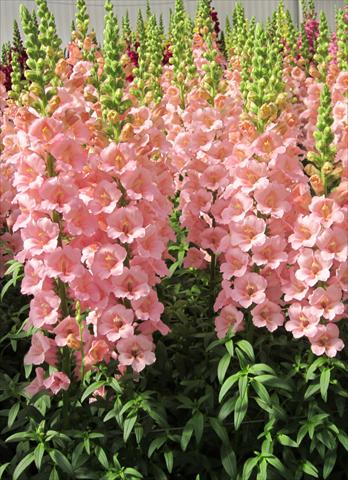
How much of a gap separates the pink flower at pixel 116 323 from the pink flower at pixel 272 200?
35.0 inches

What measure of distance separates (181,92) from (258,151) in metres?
1.70

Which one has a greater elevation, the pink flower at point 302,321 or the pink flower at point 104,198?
the pink flower at point 104,198

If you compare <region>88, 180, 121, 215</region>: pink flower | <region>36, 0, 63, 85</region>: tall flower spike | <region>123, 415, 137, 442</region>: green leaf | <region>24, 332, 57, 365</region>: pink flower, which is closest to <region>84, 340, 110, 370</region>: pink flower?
<region>24, 332, 57, 365</region>: pink flower

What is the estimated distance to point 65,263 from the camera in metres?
3.49

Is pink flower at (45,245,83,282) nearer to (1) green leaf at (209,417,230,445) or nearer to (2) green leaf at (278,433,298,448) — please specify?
(1) green leaf at (209,417,230,445)

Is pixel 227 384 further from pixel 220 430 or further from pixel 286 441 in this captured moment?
pixel 286 441

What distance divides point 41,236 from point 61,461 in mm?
1119

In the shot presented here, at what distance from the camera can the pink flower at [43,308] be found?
11.6 ft

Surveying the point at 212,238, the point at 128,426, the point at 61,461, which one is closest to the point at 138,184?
the point at 212,238

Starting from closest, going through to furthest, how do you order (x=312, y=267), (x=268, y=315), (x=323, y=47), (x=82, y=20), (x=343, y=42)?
(x=312, y=267) → (x=268, y=315) → (x=82, y=20) → (x=343, y=42) → (x=323, y=47)

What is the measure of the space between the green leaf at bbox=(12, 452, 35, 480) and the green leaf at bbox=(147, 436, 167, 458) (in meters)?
0.58

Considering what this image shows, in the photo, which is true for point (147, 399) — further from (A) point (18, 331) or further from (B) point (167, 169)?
(B) point (167, 169)

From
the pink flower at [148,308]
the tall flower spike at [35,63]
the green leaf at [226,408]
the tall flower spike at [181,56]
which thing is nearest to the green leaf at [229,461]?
the green leaf at [226,408]

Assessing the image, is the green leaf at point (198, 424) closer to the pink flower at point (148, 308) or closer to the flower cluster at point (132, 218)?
the flower cluster at point (132, 218)
